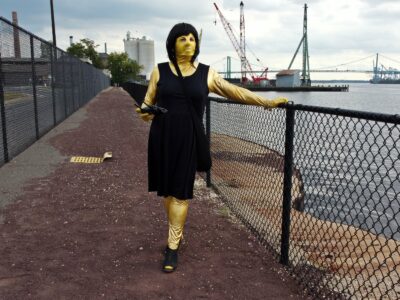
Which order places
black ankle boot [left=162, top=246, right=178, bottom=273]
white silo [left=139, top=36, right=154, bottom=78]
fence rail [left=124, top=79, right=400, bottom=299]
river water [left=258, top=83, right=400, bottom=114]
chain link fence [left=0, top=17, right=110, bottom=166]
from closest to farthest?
fence rail [left=124, top=79, right=400, bottom=299] → black ankle boot [left=162, top=246, right=178, bottom=273] → chain link fence [left=0, top=17, right=110, bottom=166] → river water [left=258, top=83, right=400, bottom=114] → white silo [left=139, top=36, right=154, bottom=78]

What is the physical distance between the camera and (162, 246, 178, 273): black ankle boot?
360cm

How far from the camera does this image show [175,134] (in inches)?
140

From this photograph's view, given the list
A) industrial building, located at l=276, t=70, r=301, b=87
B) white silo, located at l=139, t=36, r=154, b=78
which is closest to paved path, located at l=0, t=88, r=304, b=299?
industrial building, located at l=276, t=70, r=301, b=87

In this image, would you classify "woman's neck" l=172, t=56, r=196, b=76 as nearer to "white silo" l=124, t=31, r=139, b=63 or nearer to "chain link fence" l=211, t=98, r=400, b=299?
"chain link fence" l=211, t=98, r=400, b=299

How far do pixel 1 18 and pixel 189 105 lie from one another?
5013 millimetres

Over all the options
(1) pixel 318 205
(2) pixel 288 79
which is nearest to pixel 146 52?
(2) pixel 288 79

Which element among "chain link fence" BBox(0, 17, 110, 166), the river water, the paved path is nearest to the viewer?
the paved path

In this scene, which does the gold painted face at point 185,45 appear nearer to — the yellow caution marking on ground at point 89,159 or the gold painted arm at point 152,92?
the gold painted arm at point 152,92

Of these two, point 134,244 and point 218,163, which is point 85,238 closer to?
point 134,244

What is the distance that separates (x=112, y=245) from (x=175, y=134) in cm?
133

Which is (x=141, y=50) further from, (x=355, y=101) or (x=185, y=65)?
(x=185, y=65)

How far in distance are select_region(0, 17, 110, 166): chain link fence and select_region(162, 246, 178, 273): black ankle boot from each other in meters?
4.68

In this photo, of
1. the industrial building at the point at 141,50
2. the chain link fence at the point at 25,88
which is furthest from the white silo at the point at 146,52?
the chain link fence at the point at 25,88

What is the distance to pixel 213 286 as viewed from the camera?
3.38 meters
